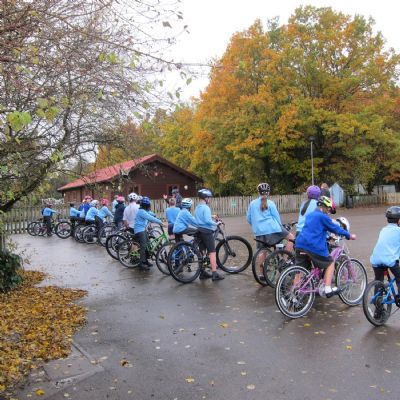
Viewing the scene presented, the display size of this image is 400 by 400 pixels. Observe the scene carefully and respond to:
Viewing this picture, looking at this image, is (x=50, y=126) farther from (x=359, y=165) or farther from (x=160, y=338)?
(x=359, y=165)

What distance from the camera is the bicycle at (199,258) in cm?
898

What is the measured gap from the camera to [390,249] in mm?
5676

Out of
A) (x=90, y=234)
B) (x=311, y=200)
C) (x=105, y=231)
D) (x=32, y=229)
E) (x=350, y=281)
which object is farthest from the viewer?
(x=32, y=229)

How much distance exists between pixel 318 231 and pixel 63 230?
16.2m

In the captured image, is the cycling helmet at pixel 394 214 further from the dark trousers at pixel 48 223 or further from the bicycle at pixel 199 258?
the dark trousers at pixel 48 223

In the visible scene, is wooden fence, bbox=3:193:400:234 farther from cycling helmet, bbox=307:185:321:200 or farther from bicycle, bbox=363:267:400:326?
bicycle, bbox=363:267:400:326

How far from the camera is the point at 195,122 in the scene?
3631 cm

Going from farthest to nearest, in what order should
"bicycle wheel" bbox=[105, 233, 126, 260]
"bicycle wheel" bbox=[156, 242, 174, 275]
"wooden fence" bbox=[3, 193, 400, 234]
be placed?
A: "wooden fence" bbox=[3, 193, 400, 234] → "bicycle wheel" bbox=[105, 233, 126, 260] → "bicycle wheel" bbox=[156, 242, 174, 275]

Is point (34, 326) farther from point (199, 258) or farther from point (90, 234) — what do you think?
point (90, 234)

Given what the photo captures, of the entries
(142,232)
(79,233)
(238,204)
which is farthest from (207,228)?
(238,204)

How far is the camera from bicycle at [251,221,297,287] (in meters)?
7.98

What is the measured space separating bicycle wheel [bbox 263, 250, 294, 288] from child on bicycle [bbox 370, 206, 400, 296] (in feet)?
7.34

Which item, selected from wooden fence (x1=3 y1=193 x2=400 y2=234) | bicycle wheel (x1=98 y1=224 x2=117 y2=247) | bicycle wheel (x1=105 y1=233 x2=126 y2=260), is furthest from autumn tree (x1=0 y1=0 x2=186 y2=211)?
wooden fence (x1=3 y1=193 x2=400 y2=234)

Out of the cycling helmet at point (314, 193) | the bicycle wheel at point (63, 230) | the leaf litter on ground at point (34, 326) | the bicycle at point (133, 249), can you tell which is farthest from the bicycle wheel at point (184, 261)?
the bicycle wheel at point (63, 230)
